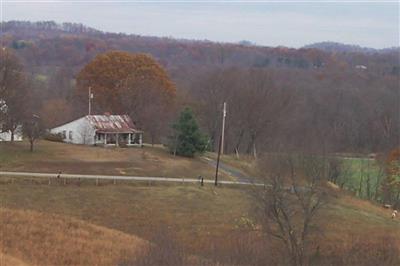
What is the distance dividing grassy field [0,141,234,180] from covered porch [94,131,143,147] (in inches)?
105

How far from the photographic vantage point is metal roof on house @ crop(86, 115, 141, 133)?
4799 cm

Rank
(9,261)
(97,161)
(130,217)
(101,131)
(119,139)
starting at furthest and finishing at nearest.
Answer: (119,139)
(101,131)
(97,161)
(130,217)
(9,261)

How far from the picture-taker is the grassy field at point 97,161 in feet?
122

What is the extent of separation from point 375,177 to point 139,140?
19.9 meters

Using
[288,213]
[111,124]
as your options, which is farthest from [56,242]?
[111,124]

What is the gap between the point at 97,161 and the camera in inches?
1574

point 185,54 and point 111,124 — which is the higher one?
point 185,54

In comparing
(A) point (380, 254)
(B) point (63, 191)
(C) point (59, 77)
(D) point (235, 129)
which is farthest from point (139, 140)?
(C) point (59, 77)

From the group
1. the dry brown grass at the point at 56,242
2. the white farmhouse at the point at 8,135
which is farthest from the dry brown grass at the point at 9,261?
the white farmhouse at the point at 8,135

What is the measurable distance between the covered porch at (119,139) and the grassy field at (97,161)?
2.66 metres

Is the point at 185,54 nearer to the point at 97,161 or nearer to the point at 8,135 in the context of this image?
the point at 8,135

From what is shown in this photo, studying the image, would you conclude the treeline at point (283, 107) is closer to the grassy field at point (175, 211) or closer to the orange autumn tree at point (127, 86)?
the orange autumn tree at point (127, 86)

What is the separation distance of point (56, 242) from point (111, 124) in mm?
27497

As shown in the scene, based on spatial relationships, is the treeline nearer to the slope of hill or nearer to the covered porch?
the covered porch
